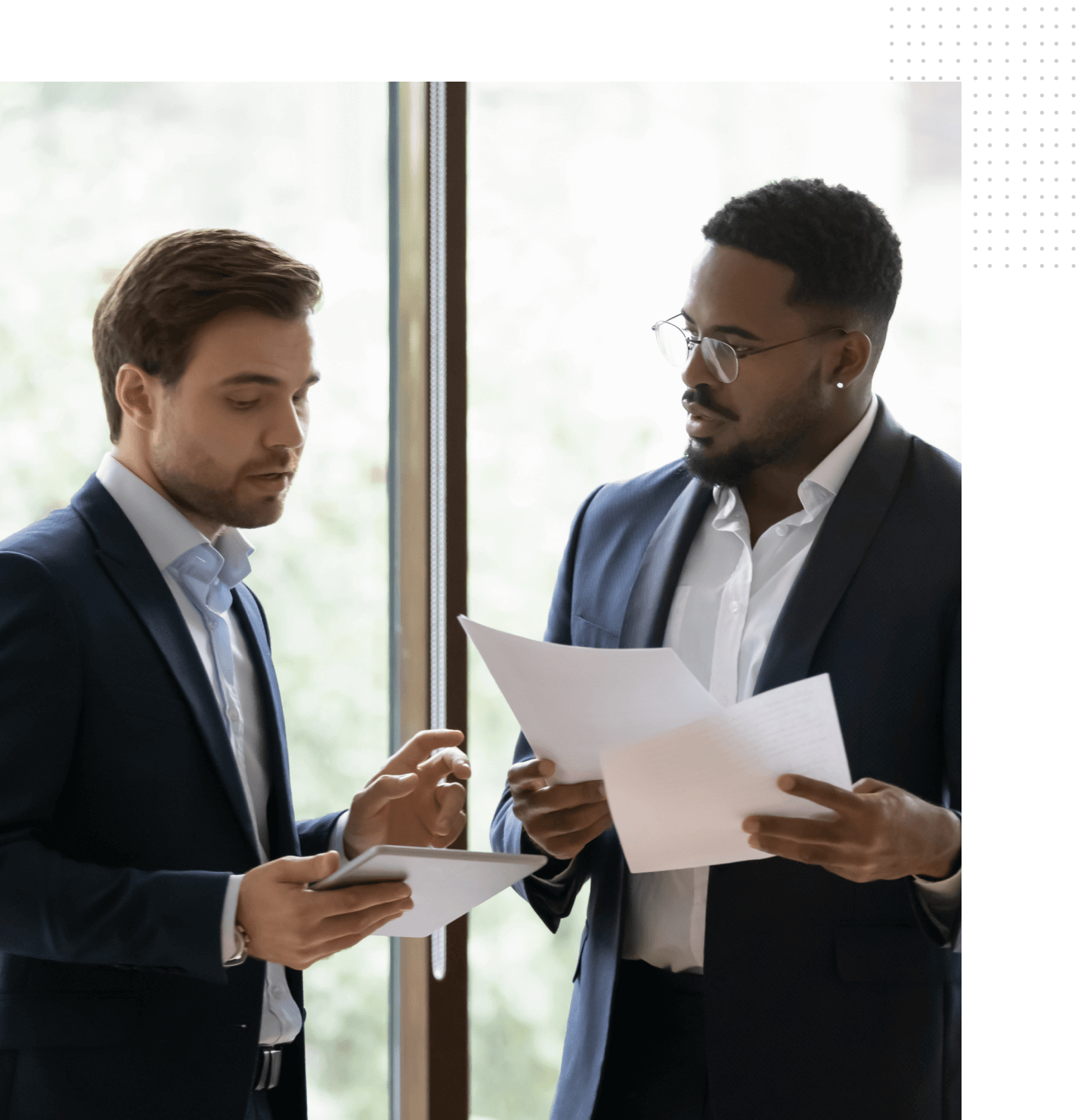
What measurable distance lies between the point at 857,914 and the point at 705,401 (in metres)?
0.80

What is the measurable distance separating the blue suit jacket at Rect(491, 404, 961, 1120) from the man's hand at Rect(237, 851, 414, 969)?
17.4 inches

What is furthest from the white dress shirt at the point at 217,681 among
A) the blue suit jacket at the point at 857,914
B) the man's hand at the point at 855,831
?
the man's hand at the point at 855,831

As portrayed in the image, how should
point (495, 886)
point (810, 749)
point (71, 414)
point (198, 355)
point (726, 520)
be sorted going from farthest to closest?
1. point (71, 414)
2. point (726, 520)
3. point (198, 355)
4. point (495, 886)
5. point (810, 749)

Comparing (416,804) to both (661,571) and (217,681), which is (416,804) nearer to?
(217,681)

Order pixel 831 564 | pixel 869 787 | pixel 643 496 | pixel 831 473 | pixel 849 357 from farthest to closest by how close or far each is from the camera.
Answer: pixel 643 496
pixel 849 357
pixel 831 473
pixel 831 564
pixel 869 787

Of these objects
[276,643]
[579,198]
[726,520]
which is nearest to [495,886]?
[726,520]

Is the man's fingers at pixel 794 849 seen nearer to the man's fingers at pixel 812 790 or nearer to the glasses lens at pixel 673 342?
the man's fingers at pixel 812 790

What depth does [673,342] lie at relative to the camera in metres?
1.79

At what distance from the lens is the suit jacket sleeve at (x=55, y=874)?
1.27m

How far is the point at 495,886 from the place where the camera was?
1.43 m

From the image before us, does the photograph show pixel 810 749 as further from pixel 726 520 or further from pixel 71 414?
pixel 71 414

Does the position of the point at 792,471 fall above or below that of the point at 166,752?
above
